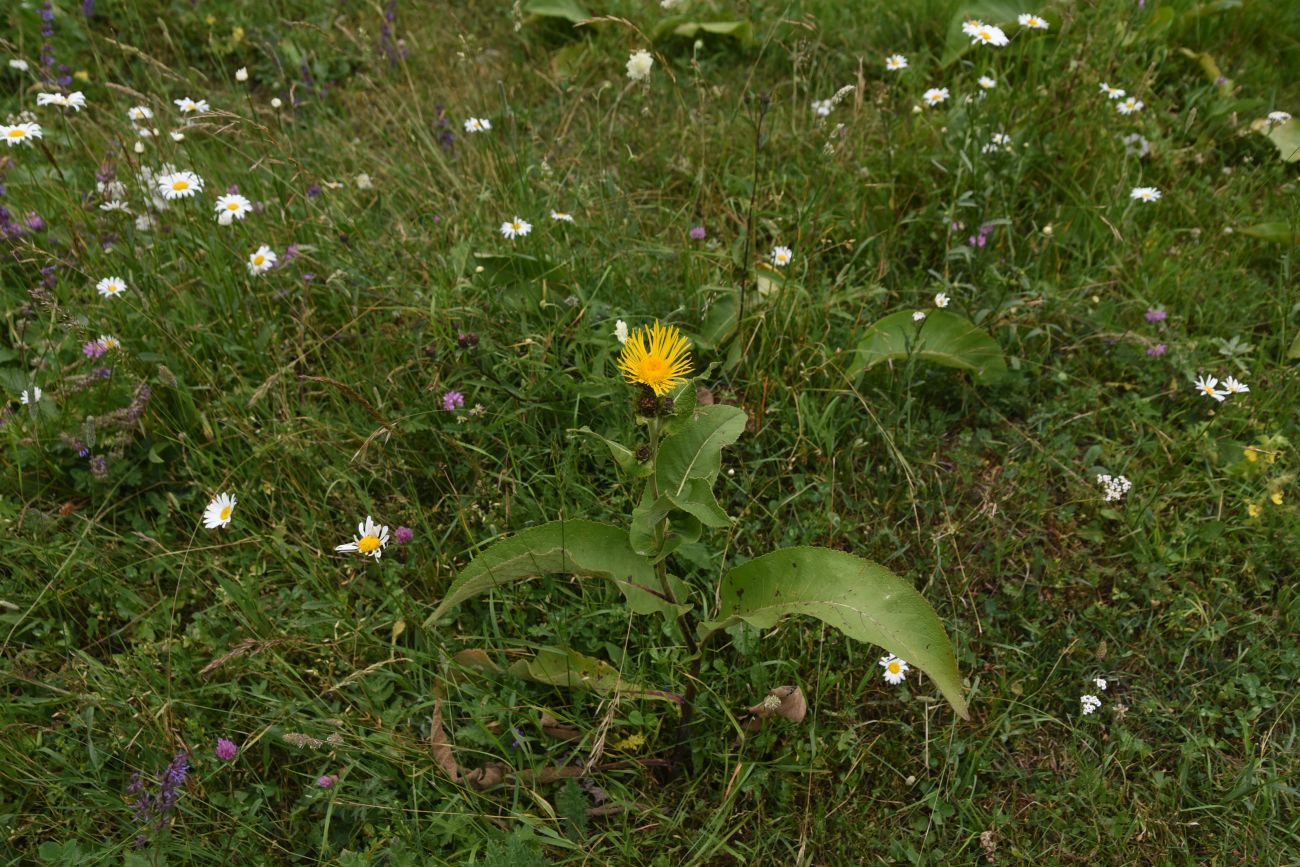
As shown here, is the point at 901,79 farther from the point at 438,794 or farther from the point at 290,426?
the point at 438,794

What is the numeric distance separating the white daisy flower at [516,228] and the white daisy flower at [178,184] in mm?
820

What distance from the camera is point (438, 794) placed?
1.67 m

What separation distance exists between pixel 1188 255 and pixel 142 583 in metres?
2.77

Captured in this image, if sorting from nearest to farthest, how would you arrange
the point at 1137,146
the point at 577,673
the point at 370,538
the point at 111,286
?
the point at 577,673
the point at 370,538
the point at 111,286
the point at 1137,146

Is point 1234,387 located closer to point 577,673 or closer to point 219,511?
point 577,673

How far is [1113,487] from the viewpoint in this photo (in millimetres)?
2064

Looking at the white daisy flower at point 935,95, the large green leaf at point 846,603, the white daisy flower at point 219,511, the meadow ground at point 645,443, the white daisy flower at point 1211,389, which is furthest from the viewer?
the white daisy flower at point 935,95

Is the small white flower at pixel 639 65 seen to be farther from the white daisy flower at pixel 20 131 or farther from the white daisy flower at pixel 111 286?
the white daisy flower at pixel 20 131

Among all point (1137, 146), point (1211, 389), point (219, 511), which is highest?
point (1137, 146)

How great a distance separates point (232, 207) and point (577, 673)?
1719mm

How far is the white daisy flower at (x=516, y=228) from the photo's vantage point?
2469 millimetres

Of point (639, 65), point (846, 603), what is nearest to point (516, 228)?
point (639, 65)

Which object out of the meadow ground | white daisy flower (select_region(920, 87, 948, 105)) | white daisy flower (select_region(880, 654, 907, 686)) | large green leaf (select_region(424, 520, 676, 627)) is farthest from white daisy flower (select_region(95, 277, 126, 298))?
white daisy flower (select_region(920, 87, 948, 105))

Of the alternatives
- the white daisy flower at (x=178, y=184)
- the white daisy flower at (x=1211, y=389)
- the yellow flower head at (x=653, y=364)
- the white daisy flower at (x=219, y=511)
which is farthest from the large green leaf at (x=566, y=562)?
the white daisy flower at (x=178, y=184)
